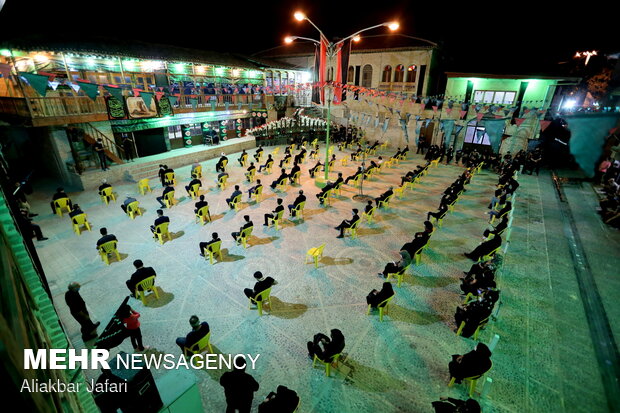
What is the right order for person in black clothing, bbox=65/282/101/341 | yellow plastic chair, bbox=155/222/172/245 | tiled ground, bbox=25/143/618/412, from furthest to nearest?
yellow plastic chair, bbox=155/222/172/245, person in black clothing, bbox=65/282/101/341, tiled ground, bbox=25/143/618/412

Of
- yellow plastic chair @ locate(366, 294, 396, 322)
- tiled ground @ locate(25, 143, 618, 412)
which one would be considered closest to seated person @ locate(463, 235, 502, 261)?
tiled ground @ locate(25, 143, 618, 412)

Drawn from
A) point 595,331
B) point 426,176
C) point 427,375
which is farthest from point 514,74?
point 427,375

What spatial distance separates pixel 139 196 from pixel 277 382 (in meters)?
14.1

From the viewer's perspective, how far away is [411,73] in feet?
107

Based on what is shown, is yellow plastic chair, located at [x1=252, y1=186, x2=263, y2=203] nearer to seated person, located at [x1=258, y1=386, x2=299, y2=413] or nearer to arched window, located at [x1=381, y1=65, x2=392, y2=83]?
seated person, located at [x1=258, y1=386, x2=299, y2=413]

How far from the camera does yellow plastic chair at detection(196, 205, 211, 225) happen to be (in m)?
12.5

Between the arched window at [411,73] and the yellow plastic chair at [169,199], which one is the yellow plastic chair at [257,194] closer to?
the yellow plastic chair at [169,199]

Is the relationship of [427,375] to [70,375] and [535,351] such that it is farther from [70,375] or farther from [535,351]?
[70,375]

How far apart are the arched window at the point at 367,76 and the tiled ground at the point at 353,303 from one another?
26.8 metres

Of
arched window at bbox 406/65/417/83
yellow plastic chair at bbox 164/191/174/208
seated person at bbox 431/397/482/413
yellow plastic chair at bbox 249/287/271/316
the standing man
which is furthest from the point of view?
arched window at bbox 406/65/417/83

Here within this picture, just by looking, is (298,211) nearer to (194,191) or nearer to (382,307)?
(194,191)

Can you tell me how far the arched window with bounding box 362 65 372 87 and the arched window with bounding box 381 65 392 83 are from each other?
1.89m

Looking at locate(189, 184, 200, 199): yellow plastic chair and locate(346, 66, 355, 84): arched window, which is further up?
locate(346, 66, 355, 84): arched window

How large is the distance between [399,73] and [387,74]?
148 centimetres
